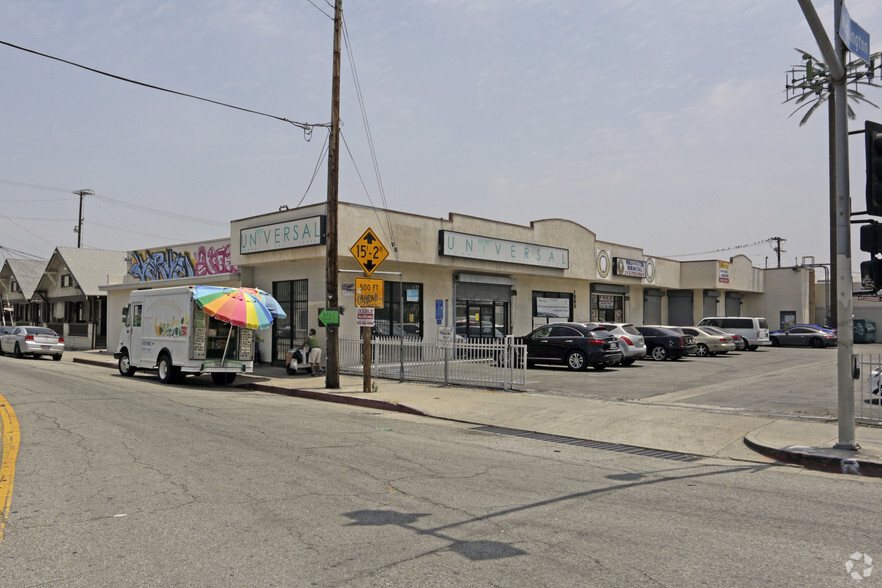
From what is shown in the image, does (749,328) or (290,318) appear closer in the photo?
(290,318)

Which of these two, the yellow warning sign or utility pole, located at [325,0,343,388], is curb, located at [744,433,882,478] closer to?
the yellow warning sign

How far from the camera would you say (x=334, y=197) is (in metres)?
17.2

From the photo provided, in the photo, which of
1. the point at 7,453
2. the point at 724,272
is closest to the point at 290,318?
the point at 7,453

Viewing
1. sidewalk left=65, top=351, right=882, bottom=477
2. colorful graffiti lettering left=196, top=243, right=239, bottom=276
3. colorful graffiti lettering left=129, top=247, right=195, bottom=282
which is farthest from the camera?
colorful graffiti lettering left=129, top=247, right=195, bottom=282

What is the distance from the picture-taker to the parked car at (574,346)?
2134 cm

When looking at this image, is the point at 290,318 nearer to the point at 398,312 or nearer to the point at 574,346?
the point at 398,312

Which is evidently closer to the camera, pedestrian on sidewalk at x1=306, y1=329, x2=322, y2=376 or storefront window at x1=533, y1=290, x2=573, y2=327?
pedestrian on sidewalk at x1=306, y1=329, x2=322, y2=376

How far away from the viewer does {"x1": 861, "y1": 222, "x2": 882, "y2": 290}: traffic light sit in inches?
339

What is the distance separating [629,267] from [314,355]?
21141 millimetres

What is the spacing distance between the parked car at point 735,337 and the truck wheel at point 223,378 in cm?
2225

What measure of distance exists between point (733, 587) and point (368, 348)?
41.4 feet

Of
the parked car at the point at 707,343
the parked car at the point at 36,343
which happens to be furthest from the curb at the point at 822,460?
the parked car at the point at 36,343

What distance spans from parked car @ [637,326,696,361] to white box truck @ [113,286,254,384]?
16135 millimetres

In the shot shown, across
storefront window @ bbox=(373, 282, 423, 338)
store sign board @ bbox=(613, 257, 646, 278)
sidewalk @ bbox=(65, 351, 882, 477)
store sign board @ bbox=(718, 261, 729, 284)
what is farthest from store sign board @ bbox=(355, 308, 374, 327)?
store sign board @ bbox=(718, 261, 729, 284)
